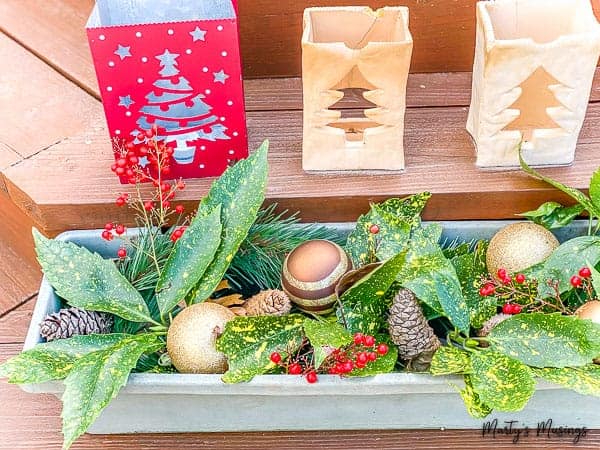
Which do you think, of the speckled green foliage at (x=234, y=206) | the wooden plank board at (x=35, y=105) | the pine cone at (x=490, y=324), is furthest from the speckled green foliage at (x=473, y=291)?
the wooden plank board at (x=35, y=105)

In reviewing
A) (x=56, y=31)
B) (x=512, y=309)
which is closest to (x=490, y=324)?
(x=512, y=309)

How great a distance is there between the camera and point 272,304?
713mm

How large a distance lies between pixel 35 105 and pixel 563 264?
0.66 meters

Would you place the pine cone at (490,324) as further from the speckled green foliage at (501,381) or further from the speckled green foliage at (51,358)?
the speckled green foliage at (51,358)

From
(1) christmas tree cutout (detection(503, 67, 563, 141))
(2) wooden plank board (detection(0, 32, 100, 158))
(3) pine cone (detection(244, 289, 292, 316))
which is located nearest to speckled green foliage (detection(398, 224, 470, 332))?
(3) pine cone (detection(244, 289, 292, 316))

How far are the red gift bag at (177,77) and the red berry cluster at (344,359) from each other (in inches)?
9.9

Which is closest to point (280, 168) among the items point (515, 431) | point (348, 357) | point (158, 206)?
point (158, 206)

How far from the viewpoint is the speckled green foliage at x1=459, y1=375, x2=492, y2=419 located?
635 millimetres

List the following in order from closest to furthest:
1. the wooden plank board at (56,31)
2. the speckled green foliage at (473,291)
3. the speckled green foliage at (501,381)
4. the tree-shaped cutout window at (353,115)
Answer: the speckled green foliage at (501,381) → the speckled green foliage at (473,291) → the tree-shaped cutout window at (353,115) → the wooden plank board at (56,31)

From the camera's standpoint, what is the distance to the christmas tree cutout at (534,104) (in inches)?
32.7

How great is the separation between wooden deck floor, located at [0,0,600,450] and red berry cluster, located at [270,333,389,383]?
130 millimetres

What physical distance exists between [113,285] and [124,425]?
152mm

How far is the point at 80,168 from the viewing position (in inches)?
32.9

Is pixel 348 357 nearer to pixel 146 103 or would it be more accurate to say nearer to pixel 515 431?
pixel 515 431
